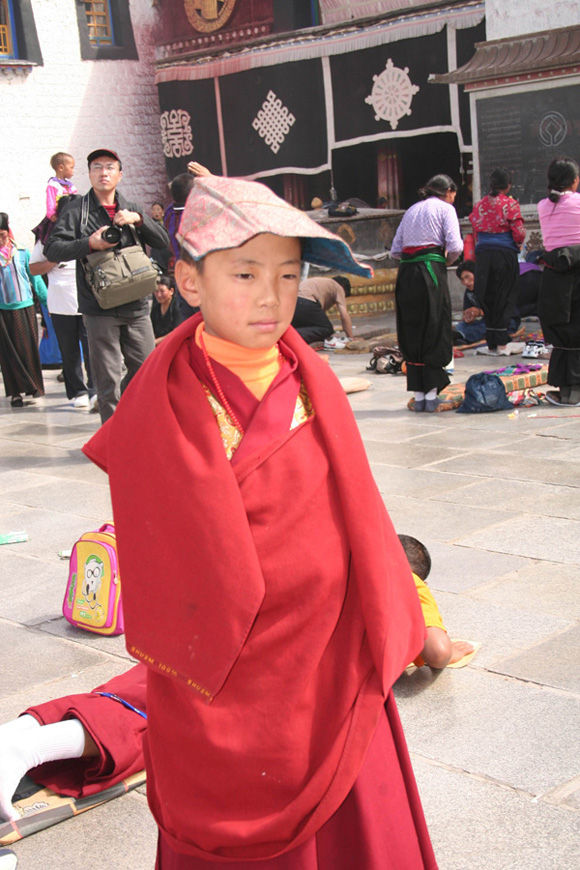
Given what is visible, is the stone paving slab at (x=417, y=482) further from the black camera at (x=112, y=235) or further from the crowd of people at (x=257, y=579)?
the crowd of people at (x=257, y=579)

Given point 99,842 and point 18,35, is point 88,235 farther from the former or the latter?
point 18,35

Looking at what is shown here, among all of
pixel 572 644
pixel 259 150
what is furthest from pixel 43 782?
pixel 259 150

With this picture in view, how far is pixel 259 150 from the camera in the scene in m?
15.0

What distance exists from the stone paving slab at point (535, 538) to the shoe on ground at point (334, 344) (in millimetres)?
6130

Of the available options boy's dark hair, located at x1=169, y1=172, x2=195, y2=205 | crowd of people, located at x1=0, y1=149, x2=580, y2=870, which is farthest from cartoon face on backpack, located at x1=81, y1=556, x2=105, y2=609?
boy's dark hair, located at x1=169, y1=172, x2=195, y2=205

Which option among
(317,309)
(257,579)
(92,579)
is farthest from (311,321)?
(257,579)

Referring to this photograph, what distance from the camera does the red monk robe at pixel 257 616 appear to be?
1493 millimetres

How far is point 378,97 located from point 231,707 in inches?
503

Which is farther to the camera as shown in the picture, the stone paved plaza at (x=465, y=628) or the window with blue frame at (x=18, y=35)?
the window with blue frame at (x=18, y=35)

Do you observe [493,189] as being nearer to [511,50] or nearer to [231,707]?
[511,50]

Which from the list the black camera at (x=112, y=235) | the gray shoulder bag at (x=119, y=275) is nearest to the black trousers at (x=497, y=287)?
the gray shoulder bag at (x=119, y=275)

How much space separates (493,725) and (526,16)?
377 inches

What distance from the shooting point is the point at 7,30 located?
1562 centimetres

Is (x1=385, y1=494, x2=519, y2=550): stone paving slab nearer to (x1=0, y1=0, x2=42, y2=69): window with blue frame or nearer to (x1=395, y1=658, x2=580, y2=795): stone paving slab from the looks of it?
(x1=395, y1=658, x2=580, y2=795): stone paving slab
